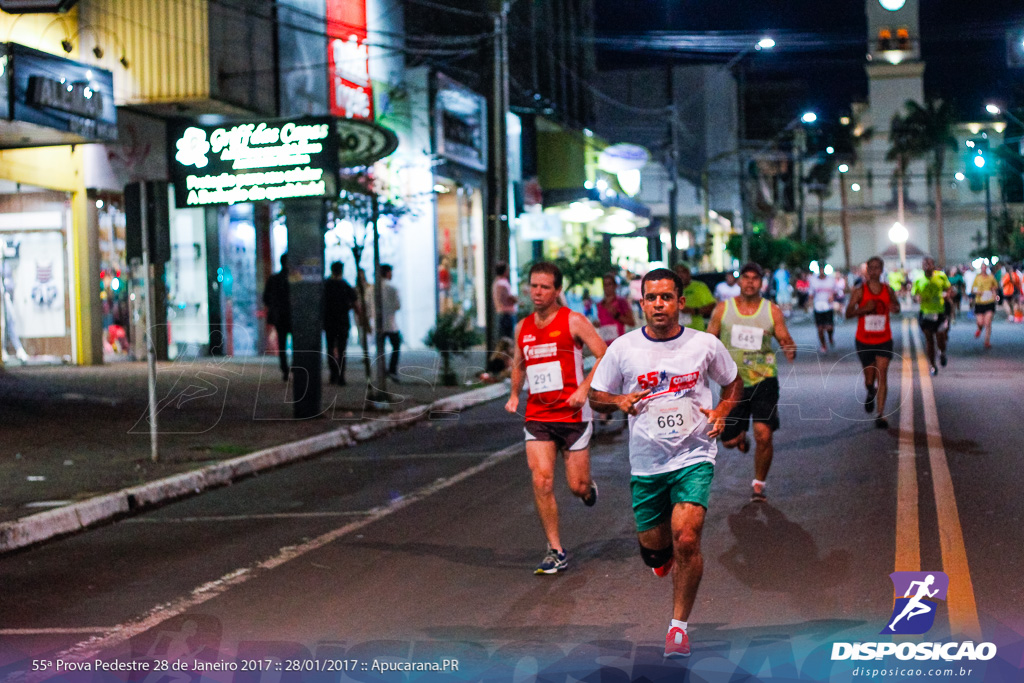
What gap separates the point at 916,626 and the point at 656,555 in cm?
126

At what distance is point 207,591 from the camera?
7055 mm

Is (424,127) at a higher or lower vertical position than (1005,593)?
higher

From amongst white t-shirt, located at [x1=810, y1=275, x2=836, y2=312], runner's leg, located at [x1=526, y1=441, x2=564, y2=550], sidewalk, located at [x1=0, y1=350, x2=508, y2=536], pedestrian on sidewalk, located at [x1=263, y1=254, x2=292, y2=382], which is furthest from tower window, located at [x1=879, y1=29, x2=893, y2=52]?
runner's leg, located at [x1=526, y1=441, x2=564, y2=550]

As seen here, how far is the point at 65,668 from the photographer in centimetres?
555

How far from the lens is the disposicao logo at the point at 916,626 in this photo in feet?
17.7

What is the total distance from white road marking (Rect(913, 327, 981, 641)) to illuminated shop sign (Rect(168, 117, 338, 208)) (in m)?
7.45

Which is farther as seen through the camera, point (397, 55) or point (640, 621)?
point (397, 55)

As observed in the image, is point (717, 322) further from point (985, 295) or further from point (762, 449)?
point (985, 295)

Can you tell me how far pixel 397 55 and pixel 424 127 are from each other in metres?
1.81

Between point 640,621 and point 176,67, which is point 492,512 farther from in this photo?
point 176,67

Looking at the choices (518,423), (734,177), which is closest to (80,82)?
(518,423)

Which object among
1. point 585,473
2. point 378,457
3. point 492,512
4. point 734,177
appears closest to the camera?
point 585,473

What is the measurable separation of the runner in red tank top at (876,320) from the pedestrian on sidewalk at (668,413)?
27.8 ft

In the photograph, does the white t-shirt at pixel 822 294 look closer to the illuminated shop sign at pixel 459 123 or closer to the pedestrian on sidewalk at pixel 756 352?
the illuminated shop sign at pixel 459 123
